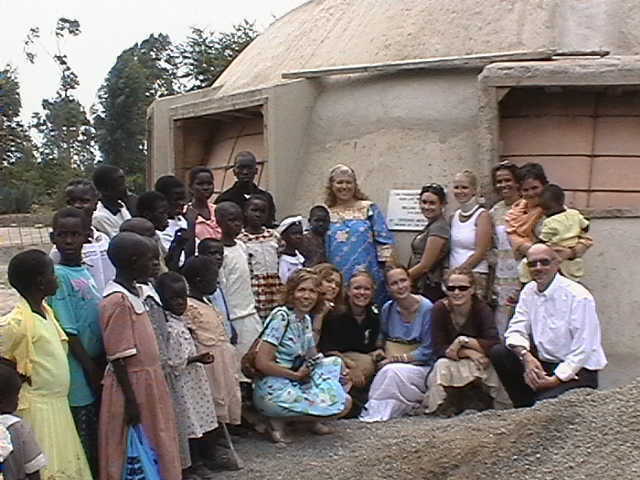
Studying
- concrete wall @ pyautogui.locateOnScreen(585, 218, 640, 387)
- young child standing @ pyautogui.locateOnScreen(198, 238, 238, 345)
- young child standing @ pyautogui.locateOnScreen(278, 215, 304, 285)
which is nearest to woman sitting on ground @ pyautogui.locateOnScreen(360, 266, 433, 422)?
young child standing @ pyautogui.locateOnScreen(278, 215, 304, 285)

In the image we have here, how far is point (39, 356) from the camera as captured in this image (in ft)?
13.1

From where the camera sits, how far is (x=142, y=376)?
4301mm

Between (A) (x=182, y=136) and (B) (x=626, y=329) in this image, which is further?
(A) (x=182, y=136)

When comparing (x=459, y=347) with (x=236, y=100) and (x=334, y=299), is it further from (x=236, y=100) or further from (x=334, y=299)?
(x=236, y=100)

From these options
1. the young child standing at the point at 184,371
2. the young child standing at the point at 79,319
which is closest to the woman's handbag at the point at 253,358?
the young child standing at the point at 184,371

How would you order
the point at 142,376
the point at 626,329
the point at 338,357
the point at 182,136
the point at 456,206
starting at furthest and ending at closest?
the point at 182,136 → the point at 456,206 → the point at 626,329 → the point at 338,357 → the point at 142,376

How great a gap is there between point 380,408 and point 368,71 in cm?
284

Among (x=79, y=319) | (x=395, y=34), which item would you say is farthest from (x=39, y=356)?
(x=395, y=34)

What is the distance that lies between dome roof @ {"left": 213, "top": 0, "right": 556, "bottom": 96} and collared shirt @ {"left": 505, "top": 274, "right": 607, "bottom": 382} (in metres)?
2.45

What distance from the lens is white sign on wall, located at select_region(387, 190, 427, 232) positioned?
7216 millimetres

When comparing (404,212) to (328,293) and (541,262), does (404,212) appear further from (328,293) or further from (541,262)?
(541,262)

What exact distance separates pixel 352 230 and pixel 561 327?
162 cm

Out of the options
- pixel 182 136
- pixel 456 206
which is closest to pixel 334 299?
pixel 456 206

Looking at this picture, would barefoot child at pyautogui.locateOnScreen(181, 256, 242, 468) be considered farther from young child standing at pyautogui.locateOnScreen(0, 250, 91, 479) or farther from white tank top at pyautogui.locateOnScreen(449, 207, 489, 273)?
white tank top at pyautogui.locateOnScreen(449, 207, 489, 273)
